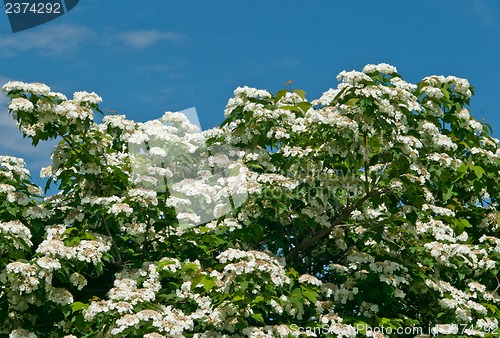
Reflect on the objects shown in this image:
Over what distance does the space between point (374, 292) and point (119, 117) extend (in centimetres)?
384

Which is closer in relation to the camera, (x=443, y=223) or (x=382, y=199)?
(x=382, y=199)

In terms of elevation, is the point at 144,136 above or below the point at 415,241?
above

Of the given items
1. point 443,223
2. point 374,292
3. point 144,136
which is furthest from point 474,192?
point 144,136

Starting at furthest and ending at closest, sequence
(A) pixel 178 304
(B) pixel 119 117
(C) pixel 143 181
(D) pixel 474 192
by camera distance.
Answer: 1. (D) pixel 474 192
2. (B) pixel 119 117
3. (C) pixel 143 181
4. (A) pixel 178 304

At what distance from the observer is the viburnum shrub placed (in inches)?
353

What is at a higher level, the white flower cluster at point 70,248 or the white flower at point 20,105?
the white flower at point 20,105

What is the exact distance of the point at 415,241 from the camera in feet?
34.9

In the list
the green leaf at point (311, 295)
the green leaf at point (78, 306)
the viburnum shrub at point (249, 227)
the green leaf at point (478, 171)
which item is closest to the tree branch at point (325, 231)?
the viburnum shrub at point (249, 227)

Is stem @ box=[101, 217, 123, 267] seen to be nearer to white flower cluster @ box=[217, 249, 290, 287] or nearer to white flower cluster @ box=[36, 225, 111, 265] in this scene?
white flower cluster @ box=[36, 225, 111, 265]

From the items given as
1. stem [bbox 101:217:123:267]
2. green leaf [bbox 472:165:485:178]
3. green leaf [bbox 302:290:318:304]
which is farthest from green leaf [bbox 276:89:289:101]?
green leaf [bbox 302:290:318:304]

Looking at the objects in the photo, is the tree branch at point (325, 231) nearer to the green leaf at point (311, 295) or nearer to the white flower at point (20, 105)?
the green leaf at point (311, 295)

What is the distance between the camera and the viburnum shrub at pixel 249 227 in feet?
29.4

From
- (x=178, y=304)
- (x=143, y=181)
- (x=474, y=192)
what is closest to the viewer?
(x=178, y=304)

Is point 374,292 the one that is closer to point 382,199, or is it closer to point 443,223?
point 382,199
